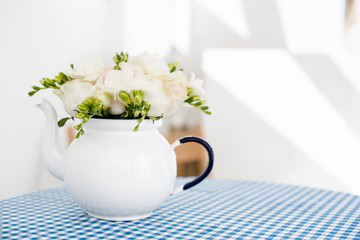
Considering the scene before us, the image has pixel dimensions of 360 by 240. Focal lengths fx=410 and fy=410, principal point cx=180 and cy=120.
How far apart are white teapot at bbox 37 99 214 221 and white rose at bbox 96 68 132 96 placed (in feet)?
0.28

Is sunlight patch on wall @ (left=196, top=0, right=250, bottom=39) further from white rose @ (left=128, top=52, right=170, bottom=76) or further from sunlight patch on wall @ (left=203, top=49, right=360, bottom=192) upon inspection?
white rose @ (left=128, top=52, right=170, bottom=76)

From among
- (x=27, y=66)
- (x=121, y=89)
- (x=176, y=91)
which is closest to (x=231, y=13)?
(x=27, y=66)

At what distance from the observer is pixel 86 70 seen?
928mm

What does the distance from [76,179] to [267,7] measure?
9.13 feet

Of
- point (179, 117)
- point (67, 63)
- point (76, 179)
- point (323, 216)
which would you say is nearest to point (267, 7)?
point (179, 117)

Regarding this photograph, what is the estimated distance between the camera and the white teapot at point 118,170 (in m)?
0.92

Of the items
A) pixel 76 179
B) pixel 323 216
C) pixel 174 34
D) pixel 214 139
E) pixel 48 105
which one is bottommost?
pixel 214 139

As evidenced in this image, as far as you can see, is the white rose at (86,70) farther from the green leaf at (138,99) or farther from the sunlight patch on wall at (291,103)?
the sunlight patch on wall at (291,103)

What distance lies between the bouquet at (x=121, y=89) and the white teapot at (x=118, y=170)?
0.04 m

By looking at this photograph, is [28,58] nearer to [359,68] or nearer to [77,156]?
[77,156]

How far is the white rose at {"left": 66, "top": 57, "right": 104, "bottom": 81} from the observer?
→ 0.92m

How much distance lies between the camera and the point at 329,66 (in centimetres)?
318

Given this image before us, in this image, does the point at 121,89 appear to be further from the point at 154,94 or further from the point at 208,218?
the point at 208,218

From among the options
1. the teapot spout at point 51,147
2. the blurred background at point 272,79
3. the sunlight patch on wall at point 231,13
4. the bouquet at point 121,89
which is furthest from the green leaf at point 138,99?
the sunlight patch on wall at point 231,13
